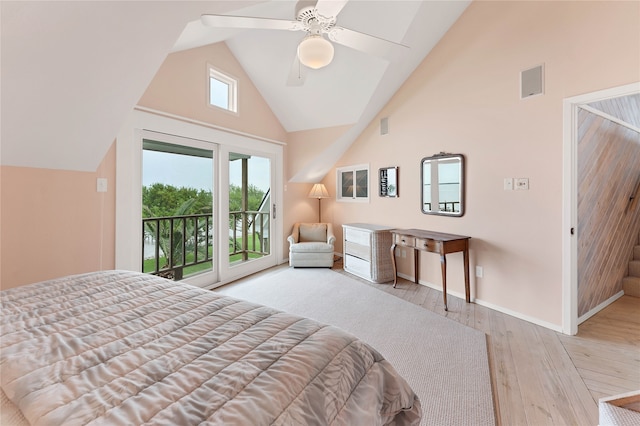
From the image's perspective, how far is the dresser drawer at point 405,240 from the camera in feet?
11.0

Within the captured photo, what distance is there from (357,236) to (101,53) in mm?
3506

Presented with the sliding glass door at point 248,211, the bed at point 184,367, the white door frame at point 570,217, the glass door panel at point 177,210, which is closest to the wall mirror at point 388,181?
the sliding glass door at point 248,211

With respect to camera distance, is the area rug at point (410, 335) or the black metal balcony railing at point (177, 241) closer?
the area rug at point (410, 335)

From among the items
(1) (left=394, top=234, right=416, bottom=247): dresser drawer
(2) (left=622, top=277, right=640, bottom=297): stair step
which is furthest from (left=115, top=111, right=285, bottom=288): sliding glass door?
(2) (left=622, top=277, right=640, bottom=297): stair step

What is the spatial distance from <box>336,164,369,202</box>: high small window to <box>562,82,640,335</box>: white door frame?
2.61 meters

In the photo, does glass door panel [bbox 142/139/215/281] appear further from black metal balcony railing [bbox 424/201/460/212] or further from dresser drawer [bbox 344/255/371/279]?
black metal balcony railing [bbox 424/201/460/212]

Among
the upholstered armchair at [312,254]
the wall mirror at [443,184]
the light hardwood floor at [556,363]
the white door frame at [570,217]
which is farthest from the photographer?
the upholstered armchair at [312,254]

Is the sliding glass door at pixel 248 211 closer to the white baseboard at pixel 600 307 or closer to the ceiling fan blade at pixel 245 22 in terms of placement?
the ceiling fan blade at pixel 245 22

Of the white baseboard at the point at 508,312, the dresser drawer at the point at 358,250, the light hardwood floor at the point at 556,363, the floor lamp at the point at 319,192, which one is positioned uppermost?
the floor lamp at the point at 319,192

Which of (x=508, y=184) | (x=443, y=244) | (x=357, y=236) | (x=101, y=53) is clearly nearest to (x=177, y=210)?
(x=101, y=53)

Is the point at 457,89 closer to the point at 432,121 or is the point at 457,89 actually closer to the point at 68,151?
the point at 432,121

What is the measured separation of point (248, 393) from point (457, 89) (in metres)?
3.69

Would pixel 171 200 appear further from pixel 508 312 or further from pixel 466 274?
pixel 508 312

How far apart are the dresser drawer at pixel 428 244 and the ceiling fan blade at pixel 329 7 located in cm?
233
